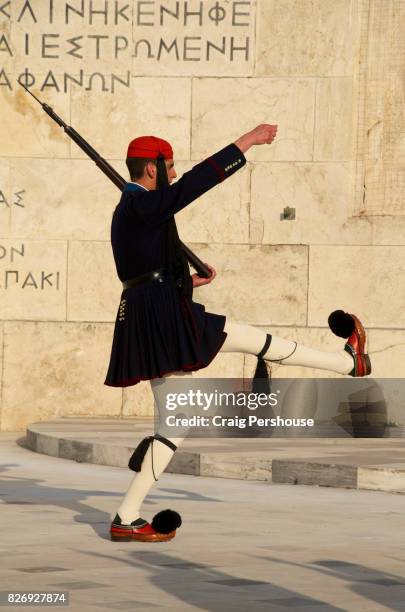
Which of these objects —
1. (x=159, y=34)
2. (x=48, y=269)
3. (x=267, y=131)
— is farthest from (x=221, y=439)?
(x=267, y=131)

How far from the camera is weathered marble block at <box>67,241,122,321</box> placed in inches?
612

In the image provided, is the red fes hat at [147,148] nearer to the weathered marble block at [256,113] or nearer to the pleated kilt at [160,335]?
the pleated kilt at [160,335]

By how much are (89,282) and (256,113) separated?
7.83 feet

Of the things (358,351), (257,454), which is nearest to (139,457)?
(358,351)

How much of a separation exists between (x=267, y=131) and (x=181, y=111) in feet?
28.4

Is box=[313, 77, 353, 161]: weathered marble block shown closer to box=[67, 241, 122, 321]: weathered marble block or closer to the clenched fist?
box=[67, 241, 122, 321]: weathered marble block

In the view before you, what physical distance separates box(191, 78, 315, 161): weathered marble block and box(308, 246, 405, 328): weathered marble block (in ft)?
3.75

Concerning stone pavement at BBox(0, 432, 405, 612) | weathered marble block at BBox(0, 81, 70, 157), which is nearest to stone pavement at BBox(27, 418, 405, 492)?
stone pavement at BBox(0, 432, 405, 612)

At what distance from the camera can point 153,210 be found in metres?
7.07

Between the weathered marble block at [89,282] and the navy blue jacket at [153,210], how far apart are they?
322 inches

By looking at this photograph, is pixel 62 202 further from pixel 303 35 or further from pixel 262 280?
pixel 303 35

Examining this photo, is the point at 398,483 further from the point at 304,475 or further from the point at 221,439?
the point at 221,439

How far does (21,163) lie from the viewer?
15570 mm

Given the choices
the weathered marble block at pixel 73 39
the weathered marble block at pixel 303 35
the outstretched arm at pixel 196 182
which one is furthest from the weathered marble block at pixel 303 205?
the outstretched arm at pixel 196 182
